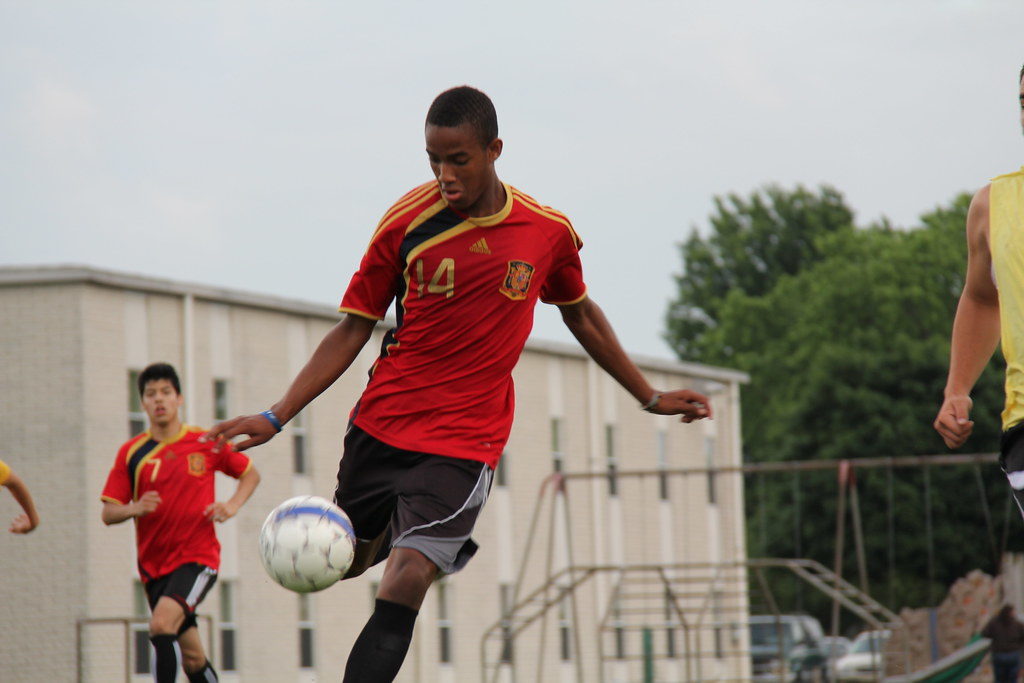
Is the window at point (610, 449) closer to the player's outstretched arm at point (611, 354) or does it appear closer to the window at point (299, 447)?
the window at point (299, 447)

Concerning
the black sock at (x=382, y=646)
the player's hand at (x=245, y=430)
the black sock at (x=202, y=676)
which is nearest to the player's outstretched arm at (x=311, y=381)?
the player's hand at (x=245, y=430)

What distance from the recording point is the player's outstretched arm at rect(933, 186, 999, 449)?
18.4 ft

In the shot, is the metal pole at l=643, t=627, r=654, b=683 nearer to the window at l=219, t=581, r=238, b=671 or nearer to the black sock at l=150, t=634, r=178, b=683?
the black sock at l=150, t=634, r=178, b=683

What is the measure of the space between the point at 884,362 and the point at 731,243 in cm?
2052

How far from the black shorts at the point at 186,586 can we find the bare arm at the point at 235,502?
1.17 ft

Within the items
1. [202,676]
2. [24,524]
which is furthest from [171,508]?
[202,676]

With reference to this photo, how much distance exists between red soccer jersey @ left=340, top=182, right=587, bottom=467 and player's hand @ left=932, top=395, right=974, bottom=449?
159 centimetres

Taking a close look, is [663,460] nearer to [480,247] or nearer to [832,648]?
[832,648]

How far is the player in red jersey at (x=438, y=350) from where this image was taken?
6.18 meters

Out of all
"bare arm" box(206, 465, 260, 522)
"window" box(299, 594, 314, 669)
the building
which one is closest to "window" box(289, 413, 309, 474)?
A: the building

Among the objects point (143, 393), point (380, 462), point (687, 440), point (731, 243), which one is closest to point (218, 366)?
point (687, 440)

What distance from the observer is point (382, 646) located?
584 cm

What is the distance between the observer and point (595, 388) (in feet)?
139

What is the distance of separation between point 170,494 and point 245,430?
4.65 metres
